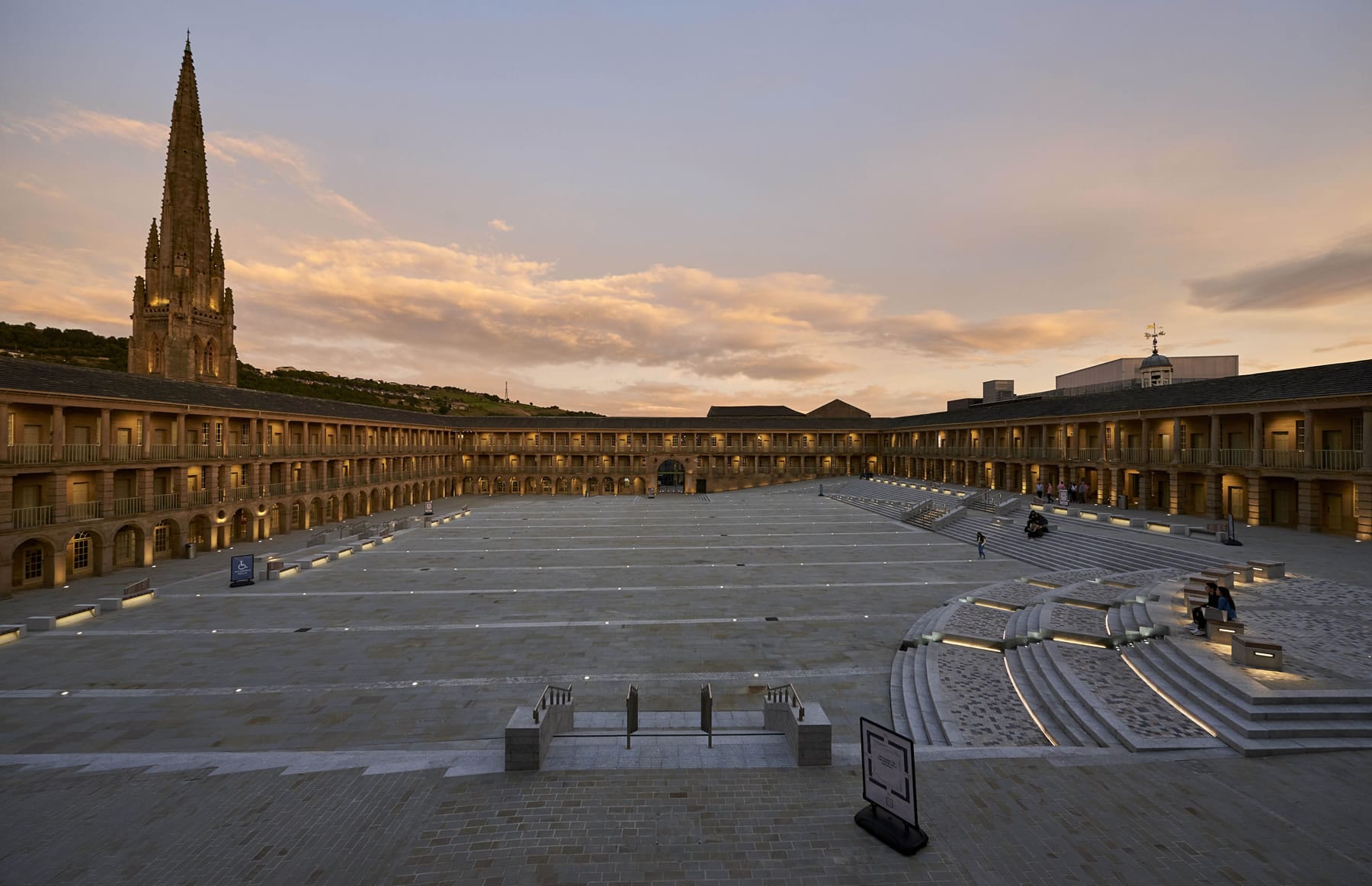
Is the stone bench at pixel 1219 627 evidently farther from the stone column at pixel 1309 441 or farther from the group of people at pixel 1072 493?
the group of people at pixel 1072 493

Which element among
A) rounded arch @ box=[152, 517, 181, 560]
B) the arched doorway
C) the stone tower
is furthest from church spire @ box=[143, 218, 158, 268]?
the arched doorway

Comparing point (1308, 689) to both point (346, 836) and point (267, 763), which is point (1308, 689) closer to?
point (346, 836)

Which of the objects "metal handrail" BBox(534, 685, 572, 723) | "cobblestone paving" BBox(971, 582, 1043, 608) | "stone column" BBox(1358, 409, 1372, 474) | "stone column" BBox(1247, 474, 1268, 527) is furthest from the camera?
"stone column" BBox(1247, 474, 1268, 527)

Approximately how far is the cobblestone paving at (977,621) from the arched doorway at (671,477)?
6149 centimetres

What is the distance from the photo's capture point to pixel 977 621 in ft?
58.0

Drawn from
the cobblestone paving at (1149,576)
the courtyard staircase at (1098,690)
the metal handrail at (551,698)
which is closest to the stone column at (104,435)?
the metal handrail at (551,698)

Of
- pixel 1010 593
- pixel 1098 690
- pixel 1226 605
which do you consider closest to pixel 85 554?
pixel 1098 690

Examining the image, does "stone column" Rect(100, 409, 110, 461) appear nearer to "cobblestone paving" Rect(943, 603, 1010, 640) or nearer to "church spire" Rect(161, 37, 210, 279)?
"church spire" Rect(161, 37, 210, 279)

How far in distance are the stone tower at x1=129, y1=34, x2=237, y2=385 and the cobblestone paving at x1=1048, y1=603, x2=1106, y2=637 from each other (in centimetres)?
7445

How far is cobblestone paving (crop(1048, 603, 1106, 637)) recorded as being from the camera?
1529cm

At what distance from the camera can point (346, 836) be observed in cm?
773

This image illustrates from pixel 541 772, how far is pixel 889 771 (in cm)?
561

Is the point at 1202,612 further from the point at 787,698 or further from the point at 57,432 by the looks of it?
the point at 57,432

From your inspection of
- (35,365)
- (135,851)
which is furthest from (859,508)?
(35,365)
